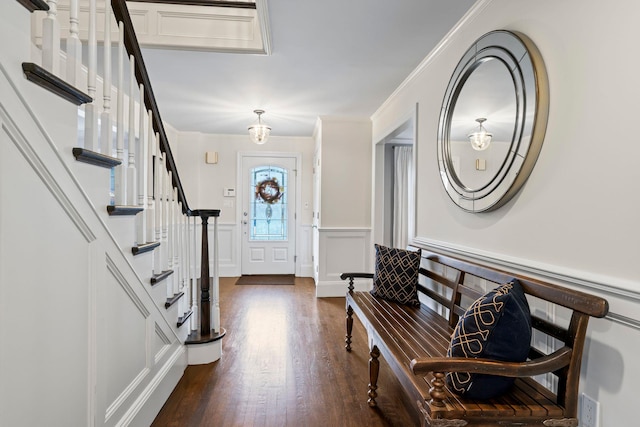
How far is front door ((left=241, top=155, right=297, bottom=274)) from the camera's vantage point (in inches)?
229

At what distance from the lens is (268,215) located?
19.2 ft

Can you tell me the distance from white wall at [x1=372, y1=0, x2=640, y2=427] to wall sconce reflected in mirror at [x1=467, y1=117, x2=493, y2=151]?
37 centimetres

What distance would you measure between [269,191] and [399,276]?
381 cm

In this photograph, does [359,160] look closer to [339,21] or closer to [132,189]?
[339,21]

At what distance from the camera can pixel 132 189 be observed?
5.43 feet

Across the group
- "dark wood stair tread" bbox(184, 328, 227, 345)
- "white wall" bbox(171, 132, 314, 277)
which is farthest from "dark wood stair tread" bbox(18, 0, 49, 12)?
"white wall" bbox(171, 132, 314, 277)

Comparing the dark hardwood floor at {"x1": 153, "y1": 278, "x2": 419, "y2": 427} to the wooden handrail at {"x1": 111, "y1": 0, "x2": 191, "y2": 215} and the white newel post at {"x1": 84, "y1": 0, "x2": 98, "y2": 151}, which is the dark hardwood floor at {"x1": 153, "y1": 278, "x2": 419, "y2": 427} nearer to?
the wooden handrail at {"x1": 111, "y1": 0, "x2": 191, "y2": 215}

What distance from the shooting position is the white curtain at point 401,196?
4.84 m

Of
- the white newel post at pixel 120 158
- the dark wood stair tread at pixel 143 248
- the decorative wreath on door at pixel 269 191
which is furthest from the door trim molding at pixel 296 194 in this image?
the white newel post at pixel 120 158

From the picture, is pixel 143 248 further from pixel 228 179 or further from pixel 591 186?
pixel 228 179

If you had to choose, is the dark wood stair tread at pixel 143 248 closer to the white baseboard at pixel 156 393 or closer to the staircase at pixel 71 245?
the staircase at pixel 71 245

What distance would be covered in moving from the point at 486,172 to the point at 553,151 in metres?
0.42

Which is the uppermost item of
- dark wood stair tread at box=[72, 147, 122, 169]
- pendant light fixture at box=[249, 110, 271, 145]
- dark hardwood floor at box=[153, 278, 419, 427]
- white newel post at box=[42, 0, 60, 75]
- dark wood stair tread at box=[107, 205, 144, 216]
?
pendant light fixture at box=[249, 110, 271, 145]

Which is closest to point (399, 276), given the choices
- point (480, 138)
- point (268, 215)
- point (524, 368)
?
point (480, 138)
